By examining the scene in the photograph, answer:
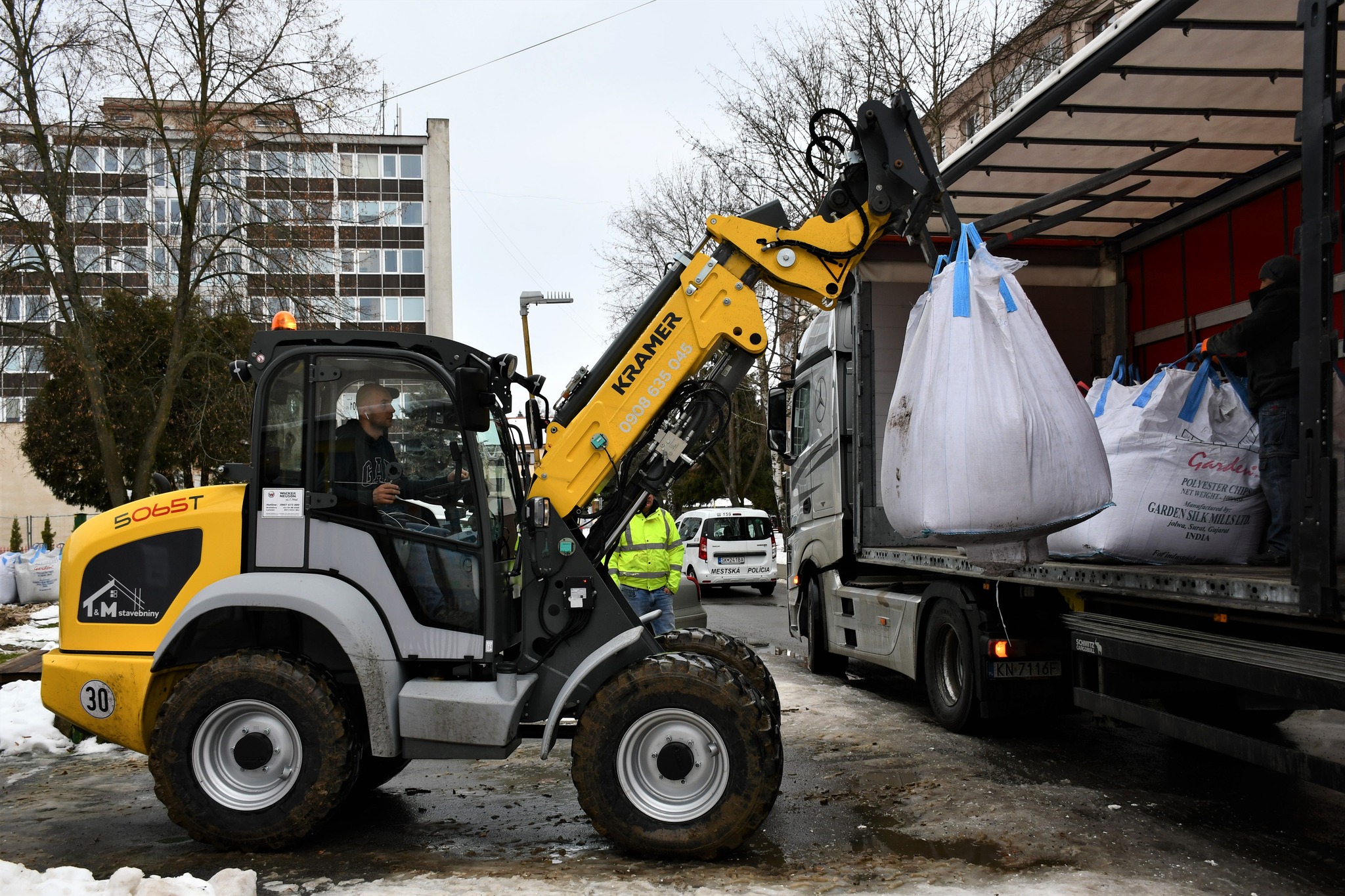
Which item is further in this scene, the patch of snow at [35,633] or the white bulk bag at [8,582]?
the white bulk bag at [8,582]

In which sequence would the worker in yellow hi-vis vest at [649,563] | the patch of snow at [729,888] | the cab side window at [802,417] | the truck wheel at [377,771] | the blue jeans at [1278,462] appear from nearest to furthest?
the patch of snow at [729,888], the blue jeans at [1278,462], the truck wheel at [377,771], the worker in yellow hi-vis vest at [649,563], the cab side window at [802,417]

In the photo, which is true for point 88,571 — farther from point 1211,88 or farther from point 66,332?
point 66,332

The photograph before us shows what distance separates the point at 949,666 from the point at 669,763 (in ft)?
11.0

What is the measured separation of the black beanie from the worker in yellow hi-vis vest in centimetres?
513

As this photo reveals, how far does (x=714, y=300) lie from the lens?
5.11m

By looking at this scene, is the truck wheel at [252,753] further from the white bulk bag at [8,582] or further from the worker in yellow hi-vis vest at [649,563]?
the white bulk bag at [8,582]

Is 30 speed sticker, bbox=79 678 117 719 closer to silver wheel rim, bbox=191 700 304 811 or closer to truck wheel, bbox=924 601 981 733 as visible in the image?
silver wheel rim, bbox=191 700 304 811

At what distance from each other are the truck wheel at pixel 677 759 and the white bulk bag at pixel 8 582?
51.1 feet

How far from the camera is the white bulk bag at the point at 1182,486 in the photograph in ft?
17.1

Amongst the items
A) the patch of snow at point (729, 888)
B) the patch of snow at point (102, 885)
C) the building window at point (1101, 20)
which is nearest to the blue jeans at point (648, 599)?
the patch of snow at point (729, 888)

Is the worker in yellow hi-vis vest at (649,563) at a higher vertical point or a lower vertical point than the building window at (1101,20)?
lower

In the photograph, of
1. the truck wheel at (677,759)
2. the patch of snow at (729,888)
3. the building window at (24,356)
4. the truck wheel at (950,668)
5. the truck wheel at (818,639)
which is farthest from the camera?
the building window at (24,356)

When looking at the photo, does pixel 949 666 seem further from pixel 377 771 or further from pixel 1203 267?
pixel 377 771

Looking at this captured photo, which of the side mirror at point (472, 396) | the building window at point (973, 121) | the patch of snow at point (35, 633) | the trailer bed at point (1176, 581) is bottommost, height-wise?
the patch of snow at point (35, 633)
